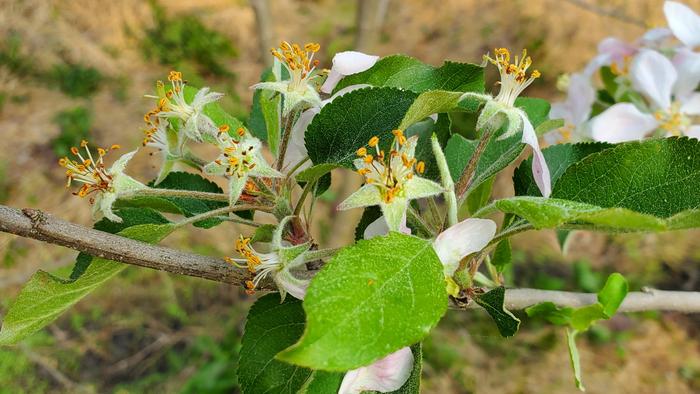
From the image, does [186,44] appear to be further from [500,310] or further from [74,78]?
[500,310]

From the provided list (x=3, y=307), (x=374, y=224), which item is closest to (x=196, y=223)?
(x=374, y=224)

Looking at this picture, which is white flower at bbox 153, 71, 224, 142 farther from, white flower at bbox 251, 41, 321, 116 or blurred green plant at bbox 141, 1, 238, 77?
blurred green plant at bbox 141, 1, 238, 77

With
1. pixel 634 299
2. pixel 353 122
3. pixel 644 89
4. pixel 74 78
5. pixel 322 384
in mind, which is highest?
pixel 353 122

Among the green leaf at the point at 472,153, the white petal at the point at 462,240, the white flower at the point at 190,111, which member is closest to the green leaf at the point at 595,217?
the white petal at the point at 462,240

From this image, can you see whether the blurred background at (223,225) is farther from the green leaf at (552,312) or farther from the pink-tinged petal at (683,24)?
the green leaf at (552,312)

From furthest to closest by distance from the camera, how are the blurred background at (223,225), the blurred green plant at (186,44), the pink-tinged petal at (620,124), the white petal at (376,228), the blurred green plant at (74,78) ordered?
the blurred green plant at (186,44) → the blurred green plant at (74,78) → the blurred background at (223,225) → the pink-tinged petal at (620,124) → the white petal at (376,228)

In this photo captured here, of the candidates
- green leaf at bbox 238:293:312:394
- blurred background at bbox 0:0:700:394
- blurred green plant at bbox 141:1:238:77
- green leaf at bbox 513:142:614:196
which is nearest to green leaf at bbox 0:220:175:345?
green leaf at bbox 238:293:312:394

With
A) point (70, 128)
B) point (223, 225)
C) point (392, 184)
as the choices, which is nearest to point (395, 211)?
point (392, 184)

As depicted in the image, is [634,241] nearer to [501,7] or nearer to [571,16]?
[571,16]

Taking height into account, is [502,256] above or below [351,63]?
below
